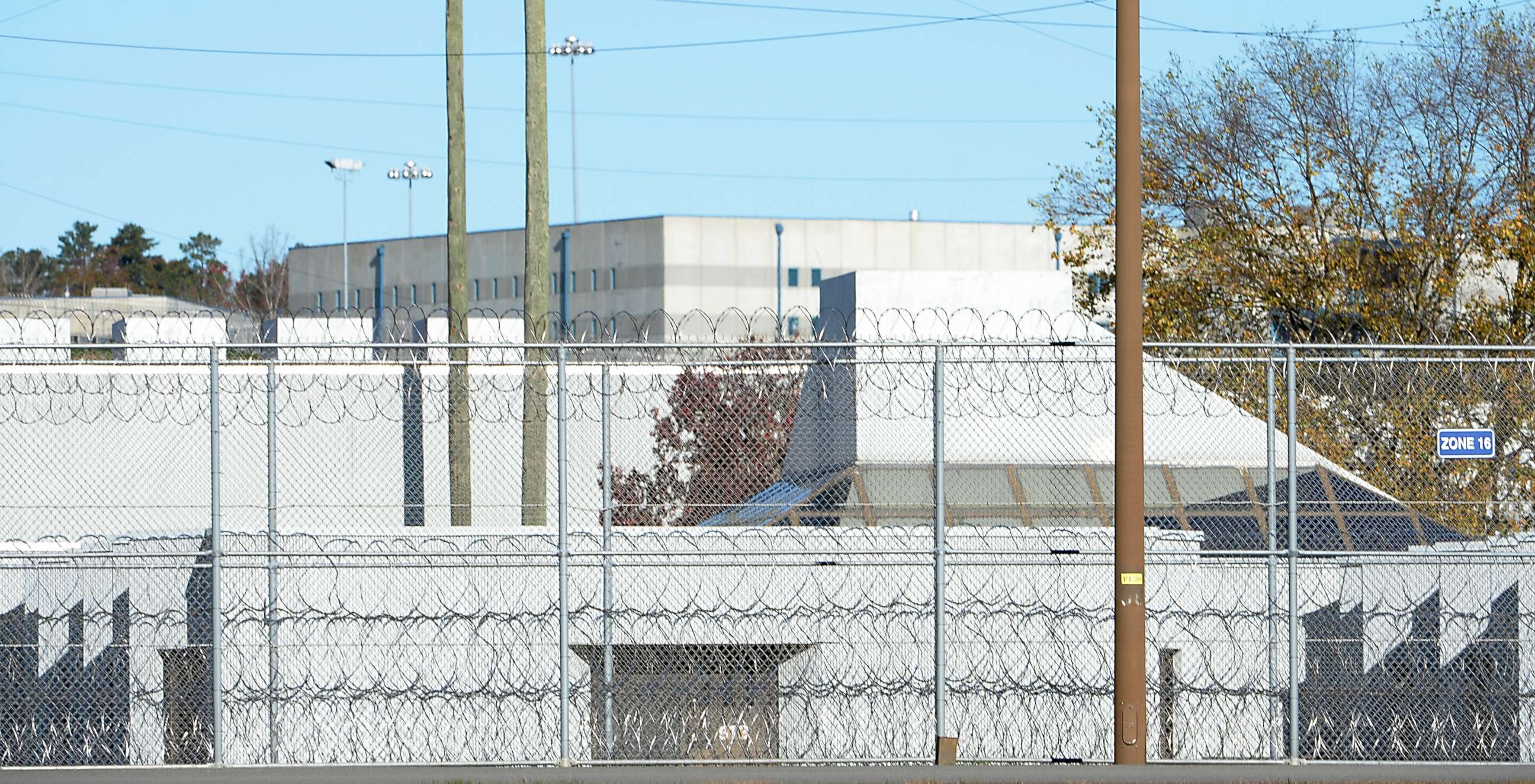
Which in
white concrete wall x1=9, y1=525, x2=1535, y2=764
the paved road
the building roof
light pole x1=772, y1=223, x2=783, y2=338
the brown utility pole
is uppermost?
light pole x1=772, y1=223, x2=783, y2=338

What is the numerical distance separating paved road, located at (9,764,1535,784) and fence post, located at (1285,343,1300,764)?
9.8 inches

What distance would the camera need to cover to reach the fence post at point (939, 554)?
9.54 meters

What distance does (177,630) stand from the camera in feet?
35.2

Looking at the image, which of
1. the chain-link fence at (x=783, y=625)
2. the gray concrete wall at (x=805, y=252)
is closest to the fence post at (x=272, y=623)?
the chain-link fence at (x=783, y=625)

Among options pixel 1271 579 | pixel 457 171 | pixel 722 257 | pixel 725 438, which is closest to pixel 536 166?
pixel 457 171

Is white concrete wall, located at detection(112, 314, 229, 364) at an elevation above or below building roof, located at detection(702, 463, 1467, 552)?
above

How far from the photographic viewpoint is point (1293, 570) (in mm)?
9727

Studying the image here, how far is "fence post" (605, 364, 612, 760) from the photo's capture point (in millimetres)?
9898

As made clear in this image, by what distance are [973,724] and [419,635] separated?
3.65 metres

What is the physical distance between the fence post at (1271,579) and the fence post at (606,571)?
13.0ft

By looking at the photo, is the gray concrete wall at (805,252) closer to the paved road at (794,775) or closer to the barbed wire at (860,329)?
the barbed wire at (860,329)

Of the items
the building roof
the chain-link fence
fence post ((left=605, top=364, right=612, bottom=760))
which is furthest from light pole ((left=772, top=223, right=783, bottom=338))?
fence post ((left=605, top=364, right=612, bottom=760))

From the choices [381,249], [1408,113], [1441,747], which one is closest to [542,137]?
[1441,747]

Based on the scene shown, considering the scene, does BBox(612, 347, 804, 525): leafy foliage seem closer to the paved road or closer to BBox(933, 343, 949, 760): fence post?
BBox(933, 343, 949, 760): fence post
